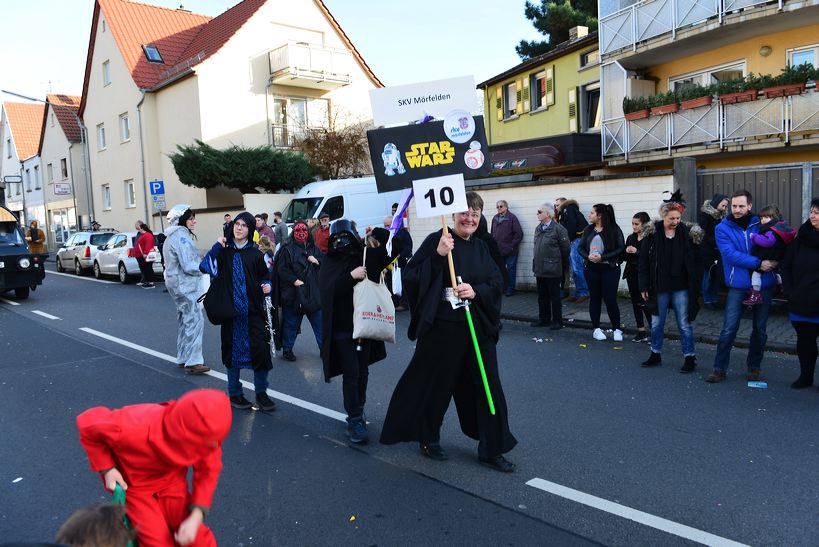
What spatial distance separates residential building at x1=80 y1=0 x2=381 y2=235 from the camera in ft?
89.0

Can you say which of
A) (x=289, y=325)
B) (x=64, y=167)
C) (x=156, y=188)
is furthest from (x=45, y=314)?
(x=64, y=167)

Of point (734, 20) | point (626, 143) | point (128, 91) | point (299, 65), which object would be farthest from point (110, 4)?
point (734, 20)

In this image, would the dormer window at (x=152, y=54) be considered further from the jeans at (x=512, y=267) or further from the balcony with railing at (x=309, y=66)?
the jeans at (x=512, y=267)

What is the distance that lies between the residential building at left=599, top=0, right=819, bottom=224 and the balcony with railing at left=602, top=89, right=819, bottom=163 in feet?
0.08

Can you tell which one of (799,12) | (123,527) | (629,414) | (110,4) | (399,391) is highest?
(110,4)

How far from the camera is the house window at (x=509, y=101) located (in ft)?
89.6

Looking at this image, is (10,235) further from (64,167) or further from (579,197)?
(64,167)

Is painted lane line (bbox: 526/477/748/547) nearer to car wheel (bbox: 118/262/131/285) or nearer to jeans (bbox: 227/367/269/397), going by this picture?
jeans (bbox: 227/367/269/397)

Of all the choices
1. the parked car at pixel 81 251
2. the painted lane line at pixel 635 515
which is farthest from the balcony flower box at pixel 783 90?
the parked car at pixel 81 251

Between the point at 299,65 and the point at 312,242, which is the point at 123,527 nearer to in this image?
the point at 312,242

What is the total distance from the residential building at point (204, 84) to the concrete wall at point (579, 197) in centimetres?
1295

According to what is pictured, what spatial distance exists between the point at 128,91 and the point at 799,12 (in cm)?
2704

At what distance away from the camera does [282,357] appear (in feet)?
28.8

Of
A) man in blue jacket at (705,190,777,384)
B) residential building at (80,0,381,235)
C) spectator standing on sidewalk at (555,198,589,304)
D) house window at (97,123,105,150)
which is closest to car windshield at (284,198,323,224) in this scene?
residential building at (80,0,381,235)
